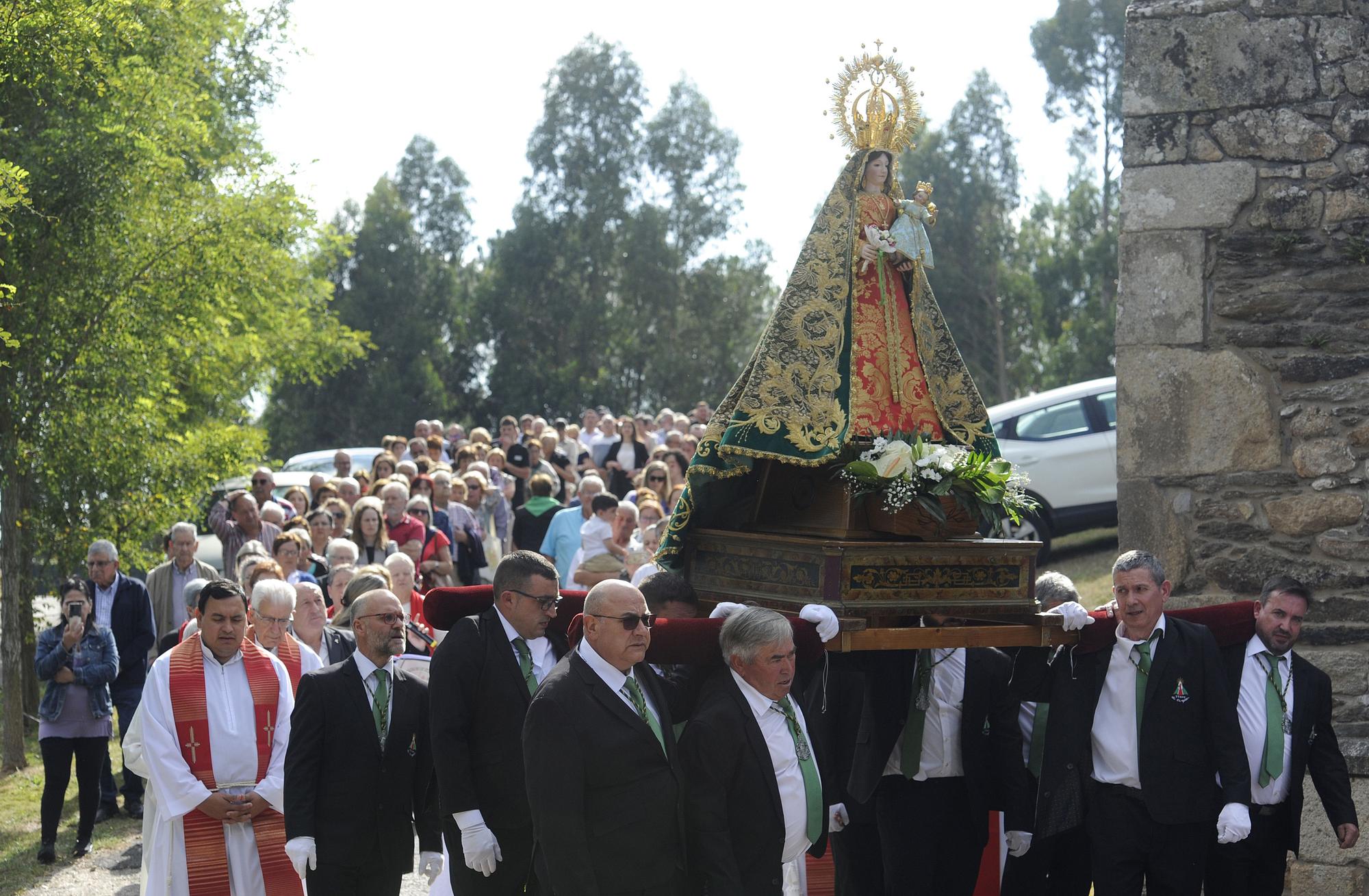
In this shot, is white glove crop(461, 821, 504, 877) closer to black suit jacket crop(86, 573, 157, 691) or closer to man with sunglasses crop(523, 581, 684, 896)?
man with sunglasses crop(523, 581, 684, 896)

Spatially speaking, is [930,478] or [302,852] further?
[302,852]

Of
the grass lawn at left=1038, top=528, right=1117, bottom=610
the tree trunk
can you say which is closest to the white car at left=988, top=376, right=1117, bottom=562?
the grass lawn at left=1038, top=528, right=1117, bottom=610

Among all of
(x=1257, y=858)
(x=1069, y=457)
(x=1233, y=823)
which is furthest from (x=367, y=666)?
(x=1069, y=457)

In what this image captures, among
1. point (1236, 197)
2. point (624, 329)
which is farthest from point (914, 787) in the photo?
point (624, 329)

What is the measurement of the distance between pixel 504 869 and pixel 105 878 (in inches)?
163

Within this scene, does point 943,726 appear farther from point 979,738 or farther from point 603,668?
point 603,668

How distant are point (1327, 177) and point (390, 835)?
5.36 meters

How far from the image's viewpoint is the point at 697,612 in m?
5.73

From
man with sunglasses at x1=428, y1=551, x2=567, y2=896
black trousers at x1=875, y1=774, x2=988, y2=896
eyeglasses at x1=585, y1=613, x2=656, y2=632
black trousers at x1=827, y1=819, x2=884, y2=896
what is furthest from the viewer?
black trousers at x1=827, y1=819, x2=884, y2=896

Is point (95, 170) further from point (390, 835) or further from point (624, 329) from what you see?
point (624, 329)

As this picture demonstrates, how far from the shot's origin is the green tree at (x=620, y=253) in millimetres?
43844

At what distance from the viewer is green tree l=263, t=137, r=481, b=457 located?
4350 cm

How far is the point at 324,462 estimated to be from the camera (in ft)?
83.4

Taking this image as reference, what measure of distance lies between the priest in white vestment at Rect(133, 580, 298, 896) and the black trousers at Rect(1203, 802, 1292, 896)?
3.93m
